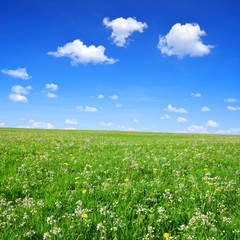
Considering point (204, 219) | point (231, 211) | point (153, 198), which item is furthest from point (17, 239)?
point (231, 211)

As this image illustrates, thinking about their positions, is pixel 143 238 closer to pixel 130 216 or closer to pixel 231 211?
pixel 130 216

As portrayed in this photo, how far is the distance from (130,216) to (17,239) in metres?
2.22

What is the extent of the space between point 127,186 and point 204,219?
2143 mm

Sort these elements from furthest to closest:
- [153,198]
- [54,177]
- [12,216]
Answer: [54,177], [153,198], [12,216]

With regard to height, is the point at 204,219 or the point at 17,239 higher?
the point at 204,219

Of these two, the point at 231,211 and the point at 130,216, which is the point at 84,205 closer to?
the point at 130,216

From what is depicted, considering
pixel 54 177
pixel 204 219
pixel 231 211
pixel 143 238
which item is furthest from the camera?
pixel 54 177

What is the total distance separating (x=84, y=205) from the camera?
163 inches

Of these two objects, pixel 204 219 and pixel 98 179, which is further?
pixel 98 179

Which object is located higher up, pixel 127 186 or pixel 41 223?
pixel 127 186

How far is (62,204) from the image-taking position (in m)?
4.23

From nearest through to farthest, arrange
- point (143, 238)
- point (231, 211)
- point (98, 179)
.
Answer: point (143, 238) < point (231, 211) < point (98, 179)

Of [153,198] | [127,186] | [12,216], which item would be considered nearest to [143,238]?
[153,198]

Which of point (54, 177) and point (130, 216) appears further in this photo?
point (54, 177)
